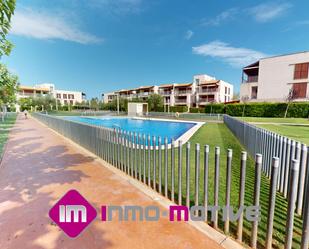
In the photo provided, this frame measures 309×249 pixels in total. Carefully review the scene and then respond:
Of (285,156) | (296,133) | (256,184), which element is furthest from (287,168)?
(296,133)

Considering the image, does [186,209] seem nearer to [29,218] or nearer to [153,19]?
[29,218]

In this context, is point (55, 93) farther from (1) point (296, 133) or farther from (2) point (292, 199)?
(2) point (292, 199)

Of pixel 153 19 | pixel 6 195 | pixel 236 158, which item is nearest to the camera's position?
pixel 6 195

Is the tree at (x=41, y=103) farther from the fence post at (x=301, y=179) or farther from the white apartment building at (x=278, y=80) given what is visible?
the fence post at (x=301, y=179)

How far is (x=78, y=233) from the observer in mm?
2264

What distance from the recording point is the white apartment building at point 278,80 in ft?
93.5

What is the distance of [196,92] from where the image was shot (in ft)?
161

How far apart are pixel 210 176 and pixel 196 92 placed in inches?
1870

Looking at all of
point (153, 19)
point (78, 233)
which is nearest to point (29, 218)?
point (78, 233)

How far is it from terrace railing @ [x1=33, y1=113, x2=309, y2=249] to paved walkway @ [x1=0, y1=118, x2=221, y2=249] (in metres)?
0.41

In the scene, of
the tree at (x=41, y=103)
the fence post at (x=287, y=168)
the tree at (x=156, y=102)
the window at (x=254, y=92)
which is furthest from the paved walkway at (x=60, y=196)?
the tree at (x=41, y=103)

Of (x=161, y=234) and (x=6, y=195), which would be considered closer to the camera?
(x=161, y=234)

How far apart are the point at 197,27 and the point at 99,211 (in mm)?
31571

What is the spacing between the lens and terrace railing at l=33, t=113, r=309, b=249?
1884mm
